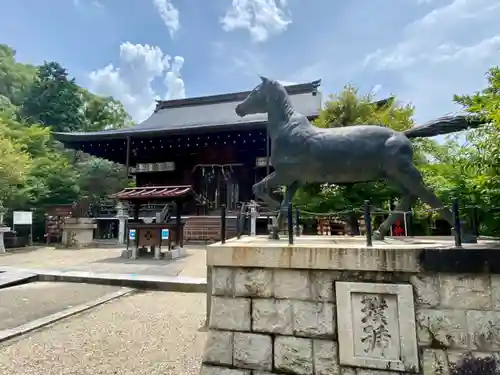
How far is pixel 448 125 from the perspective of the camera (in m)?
3.42

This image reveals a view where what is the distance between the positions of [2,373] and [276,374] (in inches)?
110

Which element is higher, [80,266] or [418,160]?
[418,160]

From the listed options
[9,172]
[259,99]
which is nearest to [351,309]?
[259,99]

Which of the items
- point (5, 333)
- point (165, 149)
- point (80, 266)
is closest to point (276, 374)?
point (5, 333)

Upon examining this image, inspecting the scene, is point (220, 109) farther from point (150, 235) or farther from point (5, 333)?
point (5, 333)

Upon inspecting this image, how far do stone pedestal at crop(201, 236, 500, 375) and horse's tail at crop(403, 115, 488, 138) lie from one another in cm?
128

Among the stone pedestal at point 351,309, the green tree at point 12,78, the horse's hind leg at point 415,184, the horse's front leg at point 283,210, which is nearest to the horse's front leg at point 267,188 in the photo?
the horse's front leg at point 283,210

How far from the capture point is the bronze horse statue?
11.2 ft

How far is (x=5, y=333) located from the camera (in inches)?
169

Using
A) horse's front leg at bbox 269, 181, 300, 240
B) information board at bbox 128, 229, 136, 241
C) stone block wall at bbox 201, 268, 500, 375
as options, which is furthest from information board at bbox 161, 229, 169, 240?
stone block wall at bbox 201, 268, 500, 375

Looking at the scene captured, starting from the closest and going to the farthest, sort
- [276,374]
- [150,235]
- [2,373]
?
[276,374]
[2,373]
[150,235]

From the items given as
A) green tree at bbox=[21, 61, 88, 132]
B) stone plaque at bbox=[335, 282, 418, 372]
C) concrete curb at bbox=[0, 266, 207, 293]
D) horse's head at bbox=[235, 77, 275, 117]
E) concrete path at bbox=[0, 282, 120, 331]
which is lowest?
concrete path at bbox=[0, 282, 120, 331]

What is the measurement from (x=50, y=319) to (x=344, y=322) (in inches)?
175

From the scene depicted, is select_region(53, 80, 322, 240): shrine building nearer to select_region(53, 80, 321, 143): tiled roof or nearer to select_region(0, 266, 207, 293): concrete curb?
select_region(53, 80, 321, 143): tiled roof
